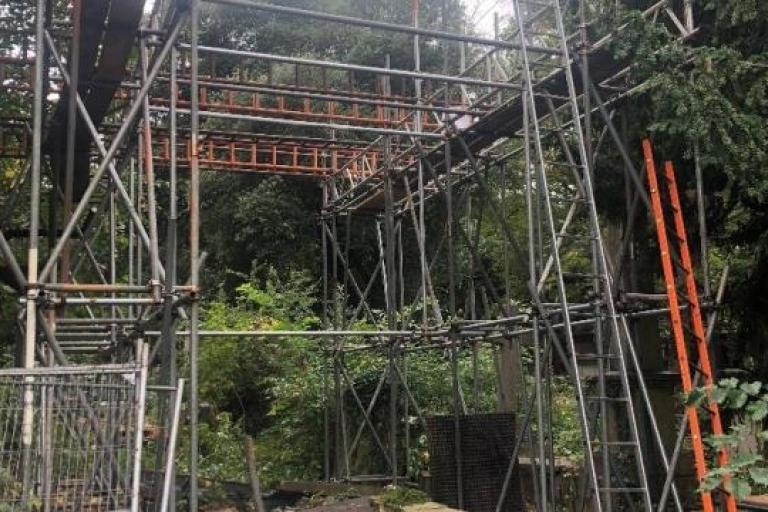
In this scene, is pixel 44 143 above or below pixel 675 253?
above

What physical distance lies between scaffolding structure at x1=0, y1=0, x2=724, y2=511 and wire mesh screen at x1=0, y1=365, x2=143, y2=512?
0.21 meters

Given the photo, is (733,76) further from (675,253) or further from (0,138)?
(0,138)

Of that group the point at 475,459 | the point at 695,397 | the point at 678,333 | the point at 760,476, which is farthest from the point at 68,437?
the point at 475,459

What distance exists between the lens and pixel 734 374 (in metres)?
9.24

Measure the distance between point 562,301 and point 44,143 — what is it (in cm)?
692

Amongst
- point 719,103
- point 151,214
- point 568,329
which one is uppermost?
point 719,103

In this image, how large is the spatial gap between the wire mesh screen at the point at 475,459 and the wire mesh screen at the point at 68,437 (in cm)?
689

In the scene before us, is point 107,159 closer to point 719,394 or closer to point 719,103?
point 719,103

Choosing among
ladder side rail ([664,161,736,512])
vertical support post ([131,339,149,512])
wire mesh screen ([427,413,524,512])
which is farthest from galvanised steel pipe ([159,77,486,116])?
vertical support post ([131,339,149,512])

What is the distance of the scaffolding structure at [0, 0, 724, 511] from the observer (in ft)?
23.7

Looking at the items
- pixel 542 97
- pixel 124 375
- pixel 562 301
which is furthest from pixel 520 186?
pixel 124 375

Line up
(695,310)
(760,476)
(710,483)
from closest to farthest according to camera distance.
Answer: (760,476) → (710,483) → (695,310)

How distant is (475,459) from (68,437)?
7.51 m

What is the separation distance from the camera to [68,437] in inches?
223
